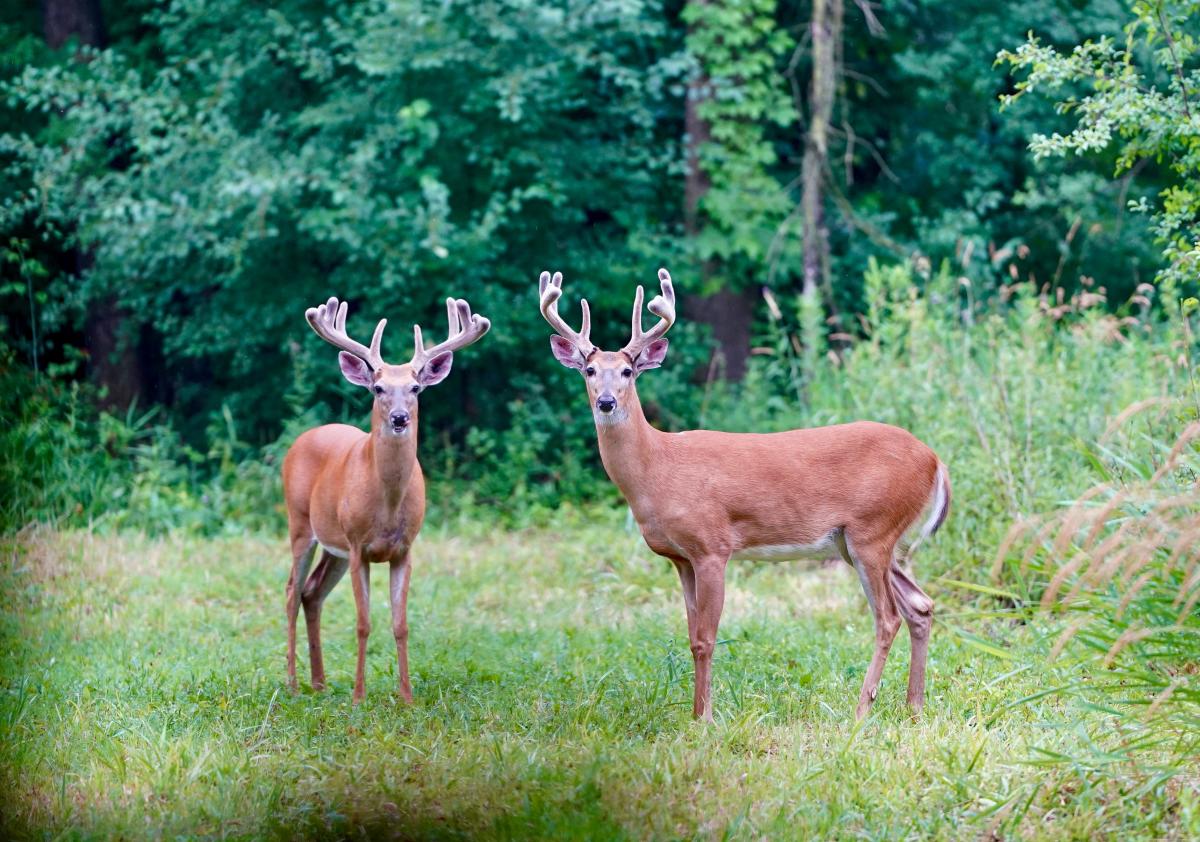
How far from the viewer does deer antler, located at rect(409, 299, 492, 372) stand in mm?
6418

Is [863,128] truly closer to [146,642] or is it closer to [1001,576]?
[1001,576]

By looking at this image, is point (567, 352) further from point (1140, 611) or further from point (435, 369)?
point (1140, 611)

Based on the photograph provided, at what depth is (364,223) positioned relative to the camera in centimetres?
1195

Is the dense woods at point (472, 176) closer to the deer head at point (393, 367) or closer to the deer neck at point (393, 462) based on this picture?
the deer head at point (393, 367)

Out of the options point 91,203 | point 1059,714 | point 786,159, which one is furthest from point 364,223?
point 1059,714

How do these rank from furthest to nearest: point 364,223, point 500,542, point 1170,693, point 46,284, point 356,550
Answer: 1. point 46,284
2. point 364,223
3. point 500,542
4. point 356,550
5. point 1170,693

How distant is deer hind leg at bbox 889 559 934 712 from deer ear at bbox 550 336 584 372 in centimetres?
167

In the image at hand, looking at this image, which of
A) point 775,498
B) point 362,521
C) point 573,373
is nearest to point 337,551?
point 362,521

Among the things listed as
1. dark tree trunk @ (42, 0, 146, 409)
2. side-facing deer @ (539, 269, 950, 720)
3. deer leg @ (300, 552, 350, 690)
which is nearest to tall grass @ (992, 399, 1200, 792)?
side-facing deer @ (539, 269, 950, 720)

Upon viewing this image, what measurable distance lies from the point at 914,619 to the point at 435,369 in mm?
2512

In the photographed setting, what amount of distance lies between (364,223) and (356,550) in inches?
243

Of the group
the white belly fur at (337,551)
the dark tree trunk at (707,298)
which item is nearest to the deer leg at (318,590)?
the white belly fur at (337,551)

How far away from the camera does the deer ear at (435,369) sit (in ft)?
20.9

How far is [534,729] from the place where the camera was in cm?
526
